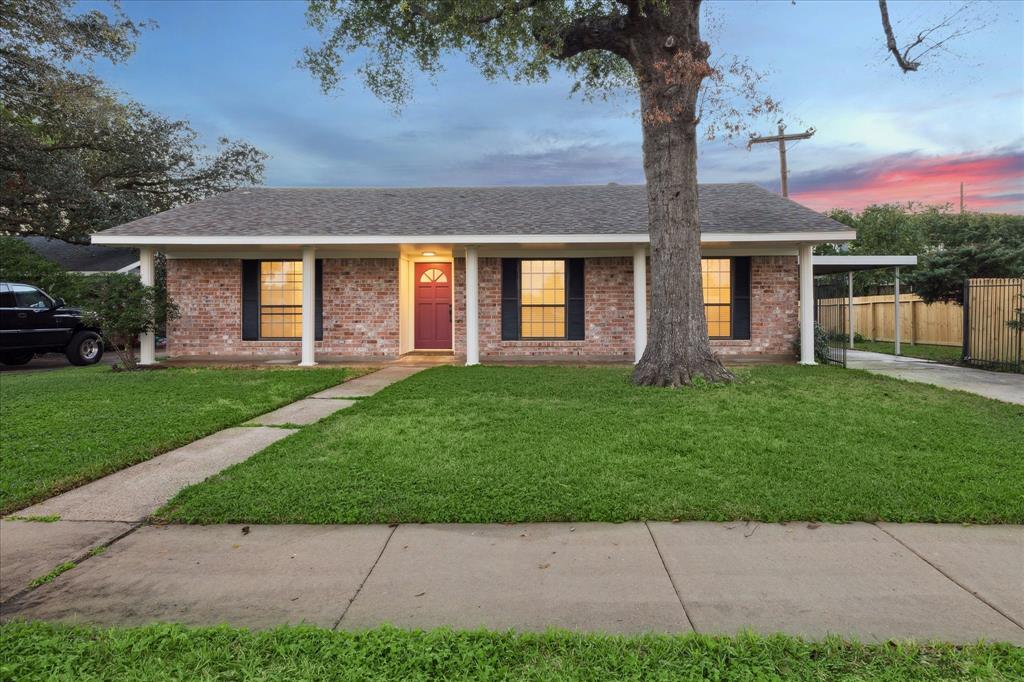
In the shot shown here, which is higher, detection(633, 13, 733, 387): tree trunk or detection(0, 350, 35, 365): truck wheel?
detection(633, 13, 733, 387): tree trunk

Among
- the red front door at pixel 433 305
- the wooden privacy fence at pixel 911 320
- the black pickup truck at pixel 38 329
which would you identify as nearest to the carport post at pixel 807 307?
the wooden privacy fence at pixel 911 320

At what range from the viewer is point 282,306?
14.0 meters

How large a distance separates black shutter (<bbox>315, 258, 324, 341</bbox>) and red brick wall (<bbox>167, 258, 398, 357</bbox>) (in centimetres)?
10

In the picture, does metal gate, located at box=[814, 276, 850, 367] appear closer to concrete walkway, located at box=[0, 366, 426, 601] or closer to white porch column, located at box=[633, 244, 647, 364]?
white porch column, located at box=[633, 244, 647, 364]

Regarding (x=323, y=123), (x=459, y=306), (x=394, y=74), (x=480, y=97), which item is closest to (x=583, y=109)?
(x=394, y=74)

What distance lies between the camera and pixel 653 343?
920cm

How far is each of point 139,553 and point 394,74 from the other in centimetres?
1177

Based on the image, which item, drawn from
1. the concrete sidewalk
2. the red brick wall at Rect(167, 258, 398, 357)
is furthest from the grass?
the red brick wall at Rect(167, 258, 398, 357)

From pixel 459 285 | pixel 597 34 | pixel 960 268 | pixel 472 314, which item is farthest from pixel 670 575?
pixel 960 268

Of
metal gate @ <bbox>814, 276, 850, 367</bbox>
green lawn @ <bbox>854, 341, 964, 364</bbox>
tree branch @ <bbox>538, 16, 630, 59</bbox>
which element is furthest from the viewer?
green lawn @ <bbox>854, 341, 964, 364</bbox>

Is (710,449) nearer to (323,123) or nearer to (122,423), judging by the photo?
(122,423)

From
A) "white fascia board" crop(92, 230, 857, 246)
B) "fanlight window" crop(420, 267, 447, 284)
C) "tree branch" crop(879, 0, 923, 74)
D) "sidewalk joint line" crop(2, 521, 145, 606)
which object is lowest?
"sidewalk joint line" crop(2, 521, 145, 606)

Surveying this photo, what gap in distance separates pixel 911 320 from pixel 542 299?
594 inches

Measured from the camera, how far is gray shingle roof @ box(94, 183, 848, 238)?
12258mm
